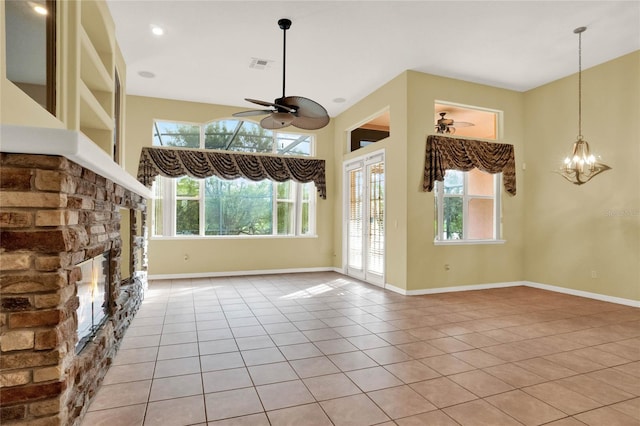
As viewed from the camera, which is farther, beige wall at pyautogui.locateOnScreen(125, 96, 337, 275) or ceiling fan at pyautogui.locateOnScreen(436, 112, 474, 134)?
beige wall at pyautogui.locateOnScreen(125, 96, 337, 275)

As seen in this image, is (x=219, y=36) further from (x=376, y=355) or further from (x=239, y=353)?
(x=376, y=355)

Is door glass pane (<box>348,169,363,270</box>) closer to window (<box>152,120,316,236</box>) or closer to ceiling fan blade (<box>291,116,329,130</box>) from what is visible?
window (<box>152,120,316,236</box>)

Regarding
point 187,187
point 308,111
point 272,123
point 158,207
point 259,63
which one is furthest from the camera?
point 187,187

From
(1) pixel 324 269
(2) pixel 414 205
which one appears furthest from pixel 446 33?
(1) pixel 324 269

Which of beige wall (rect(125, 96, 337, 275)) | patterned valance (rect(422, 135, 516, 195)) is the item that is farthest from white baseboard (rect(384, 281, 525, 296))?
beige wall (rect(125, 96, 337, 275))

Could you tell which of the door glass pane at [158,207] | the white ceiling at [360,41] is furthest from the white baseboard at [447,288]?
the door glass pane at [158,207]

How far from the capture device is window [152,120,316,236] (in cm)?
666

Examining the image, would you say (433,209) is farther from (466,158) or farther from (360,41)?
(360,41)

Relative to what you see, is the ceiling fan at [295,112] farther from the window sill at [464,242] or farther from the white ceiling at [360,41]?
A: the window sill at [464,242]

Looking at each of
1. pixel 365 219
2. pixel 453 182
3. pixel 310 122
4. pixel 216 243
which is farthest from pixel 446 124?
pixel 216 243

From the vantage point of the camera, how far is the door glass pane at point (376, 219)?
6129mm

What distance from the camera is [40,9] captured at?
2311mm

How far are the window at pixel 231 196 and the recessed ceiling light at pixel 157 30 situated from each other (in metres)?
2.62

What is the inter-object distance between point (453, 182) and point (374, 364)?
4.03 m
